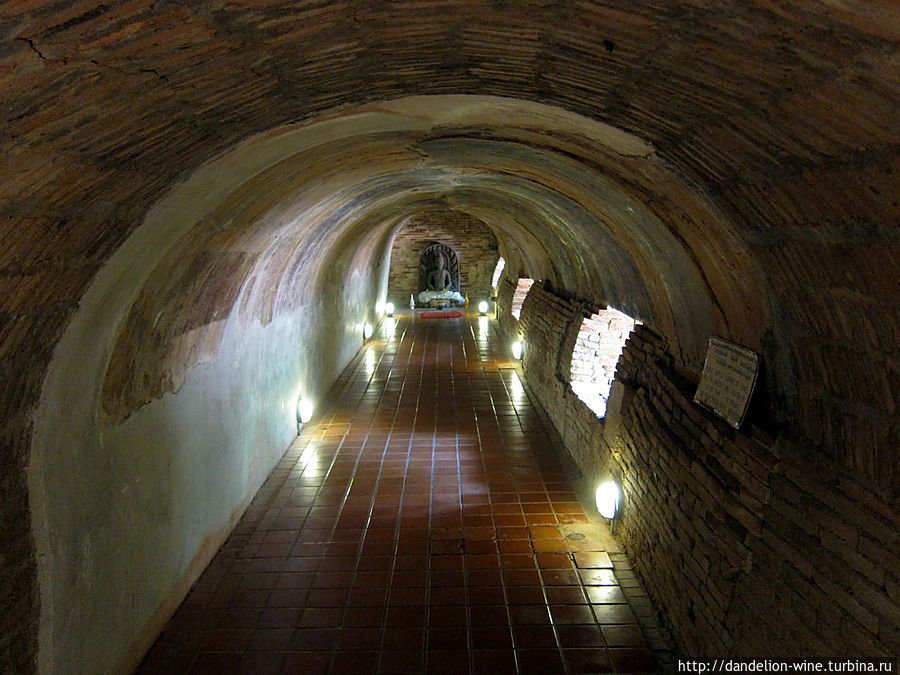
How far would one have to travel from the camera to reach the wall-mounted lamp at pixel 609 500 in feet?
17.8

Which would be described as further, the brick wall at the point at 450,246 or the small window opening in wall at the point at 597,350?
the brick wall at the point at 450,246

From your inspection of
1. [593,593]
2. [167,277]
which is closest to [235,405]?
[167,277]

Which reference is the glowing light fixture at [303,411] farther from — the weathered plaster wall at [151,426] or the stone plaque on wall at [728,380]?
the stone plaque on wall at [728,380]

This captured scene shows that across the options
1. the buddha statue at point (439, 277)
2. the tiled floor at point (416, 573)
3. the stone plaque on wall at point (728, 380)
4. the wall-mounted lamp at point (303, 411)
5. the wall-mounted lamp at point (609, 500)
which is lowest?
the tiled floor at point (416, 573)

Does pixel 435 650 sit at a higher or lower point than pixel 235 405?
lower

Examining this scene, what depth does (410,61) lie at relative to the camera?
2293mm

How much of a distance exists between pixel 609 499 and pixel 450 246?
54.6ft

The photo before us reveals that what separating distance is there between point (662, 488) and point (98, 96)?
3.96 meters

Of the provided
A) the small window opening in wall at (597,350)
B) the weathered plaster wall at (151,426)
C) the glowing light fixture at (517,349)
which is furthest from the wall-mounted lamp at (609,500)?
the glowing light fixture at (517,349)

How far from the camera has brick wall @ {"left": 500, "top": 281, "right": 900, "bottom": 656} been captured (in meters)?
2.34

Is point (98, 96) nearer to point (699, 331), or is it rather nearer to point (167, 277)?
point (167, 277)

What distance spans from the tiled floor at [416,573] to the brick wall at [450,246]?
527 inches

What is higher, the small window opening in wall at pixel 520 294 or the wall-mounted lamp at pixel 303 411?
the small window opening in wall at pixel 520 294

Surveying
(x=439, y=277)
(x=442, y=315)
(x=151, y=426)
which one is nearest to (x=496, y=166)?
(x=151, y=426)
